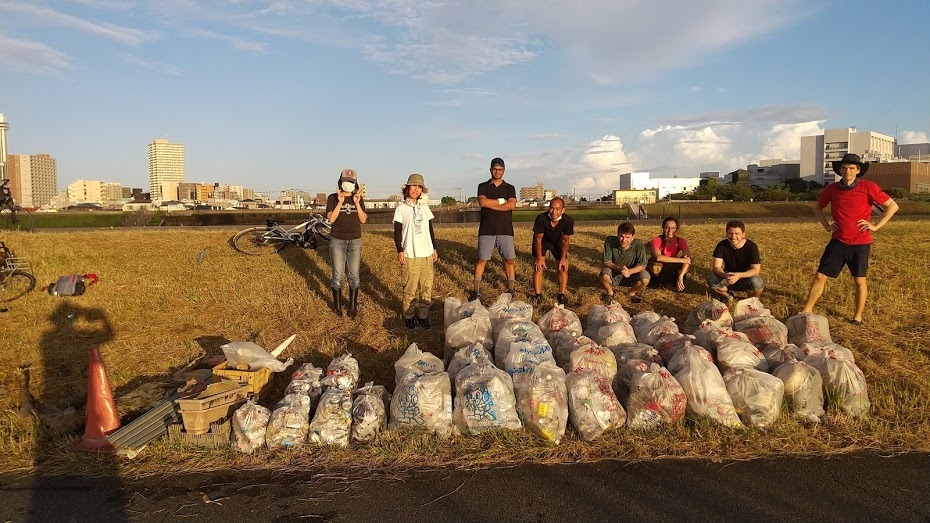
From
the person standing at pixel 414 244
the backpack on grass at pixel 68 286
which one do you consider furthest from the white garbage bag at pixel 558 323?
the backpack on grass at pixel 68 286

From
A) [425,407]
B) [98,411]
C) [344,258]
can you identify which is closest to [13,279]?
[344,258]

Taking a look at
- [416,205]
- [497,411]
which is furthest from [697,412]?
[416,205]

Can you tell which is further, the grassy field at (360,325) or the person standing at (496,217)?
the person standing at (496,217)

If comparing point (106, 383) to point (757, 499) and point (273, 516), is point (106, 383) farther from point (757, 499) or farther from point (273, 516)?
point (757, 499)

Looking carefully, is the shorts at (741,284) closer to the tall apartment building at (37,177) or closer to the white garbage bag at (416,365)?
the white garbage bag at (416,365)

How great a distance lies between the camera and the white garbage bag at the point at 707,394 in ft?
15.4

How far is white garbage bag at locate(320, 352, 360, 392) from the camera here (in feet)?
17.3

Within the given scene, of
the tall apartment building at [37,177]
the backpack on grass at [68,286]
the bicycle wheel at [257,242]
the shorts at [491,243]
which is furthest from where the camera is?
the tall apartment building at [37,177]

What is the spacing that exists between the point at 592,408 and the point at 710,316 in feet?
8.55

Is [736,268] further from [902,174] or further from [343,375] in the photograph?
[902,174]

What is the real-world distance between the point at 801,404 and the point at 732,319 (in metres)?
1.79

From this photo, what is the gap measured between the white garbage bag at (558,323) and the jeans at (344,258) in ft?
8.98

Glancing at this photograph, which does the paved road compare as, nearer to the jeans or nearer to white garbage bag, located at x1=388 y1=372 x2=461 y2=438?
white garbage bag, located at x1=388 y1=372 x2=461 y2=438

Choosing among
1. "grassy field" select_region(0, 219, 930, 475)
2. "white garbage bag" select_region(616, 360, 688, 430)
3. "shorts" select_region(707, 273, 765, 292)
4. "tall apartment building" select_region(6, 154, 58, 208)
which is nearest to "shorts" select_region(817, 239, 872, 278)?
"grassy field" select_region(0, 219, 930, 475)
